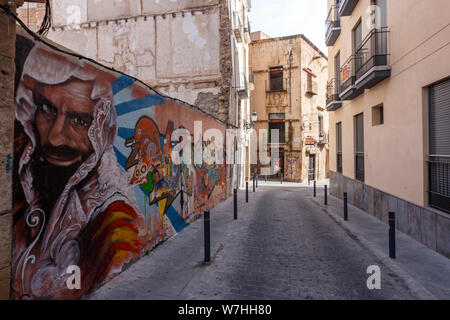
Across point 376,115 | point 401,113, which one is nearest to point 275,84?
point 376,115

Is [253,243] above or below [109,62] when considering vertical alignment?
below

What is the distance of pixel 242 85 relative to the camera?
61.2 ft

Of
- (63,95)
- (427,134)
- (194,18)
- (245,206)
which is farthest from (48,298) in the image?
(194,18)

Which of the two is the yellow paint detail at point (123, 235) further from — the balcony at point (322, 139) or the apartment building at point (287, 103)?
the balcony at point (322, 139)

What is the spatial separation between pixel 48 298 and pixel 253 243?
14.4 ft

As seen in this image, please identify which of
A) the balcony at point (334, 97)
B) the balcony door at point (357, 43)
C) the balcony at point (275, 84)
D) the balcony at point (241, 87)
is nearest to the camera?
the balcony door at point (357, 43)

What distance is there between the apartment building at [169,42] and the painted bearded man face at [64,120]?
1080 cm

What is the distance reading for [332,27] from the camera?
1463 cm

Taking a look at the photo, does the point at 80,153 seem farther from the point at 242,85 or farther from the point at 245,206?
the point at 242,85

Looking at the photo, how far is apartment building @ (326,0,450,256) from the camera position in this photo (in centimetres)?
630

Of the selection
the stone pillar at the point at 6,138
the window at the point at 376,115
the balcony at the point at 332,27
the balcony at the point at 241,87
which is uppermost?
the balcony at the point at 332,27

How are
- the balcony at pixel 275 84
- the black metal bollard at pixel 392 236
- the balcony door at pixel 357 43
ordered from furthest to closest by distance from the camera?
the balcony at pixel 275 84
the balcony door at pixel 357 43
the black metal bollard at pixel 392 236

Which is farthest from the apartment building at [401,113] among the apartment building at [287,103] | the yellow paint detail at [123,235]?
the apartment building at [287,103]

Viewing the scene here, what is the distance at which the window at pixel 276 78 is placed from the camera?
26422 mm
